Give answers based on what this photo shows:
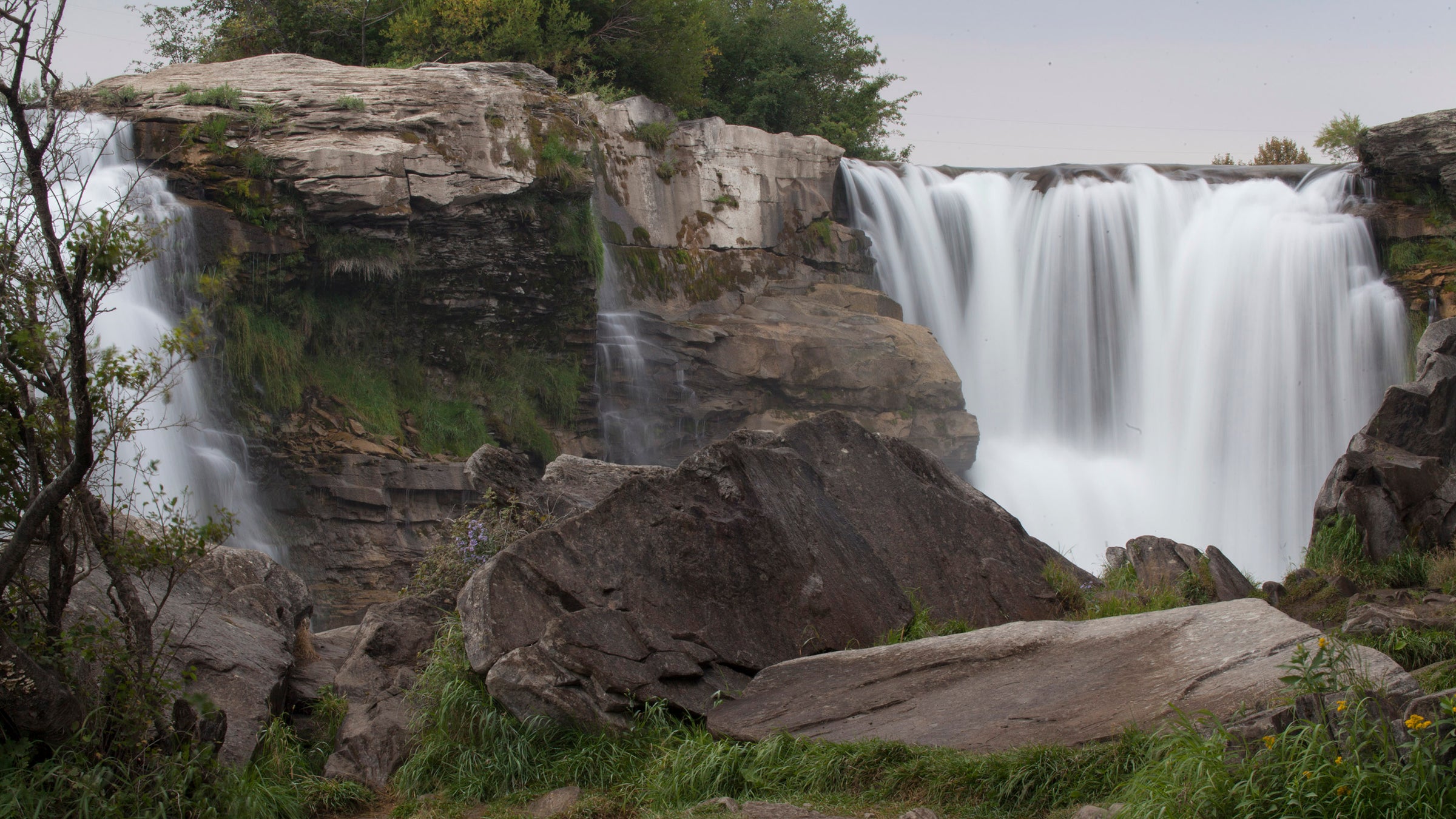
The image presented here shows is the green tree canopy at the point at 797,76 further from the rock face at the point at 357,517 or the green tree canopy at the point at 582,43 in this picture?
the rock face at the point at 357,517

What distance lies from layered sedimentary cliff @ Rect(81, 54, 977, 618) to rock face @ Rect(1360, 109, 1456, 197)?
843 centimetres

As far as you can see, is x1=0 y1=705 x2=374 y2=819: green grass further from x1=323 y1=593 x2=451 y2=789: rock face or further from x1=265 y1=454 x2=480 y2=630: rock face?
x1=265 y1=454 x2=480 y2=630: rock face

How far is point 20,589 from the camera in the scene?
478 centimetres

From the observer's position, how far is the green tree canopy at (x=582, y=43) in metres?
19.0

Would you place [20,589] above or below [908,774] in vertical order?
above

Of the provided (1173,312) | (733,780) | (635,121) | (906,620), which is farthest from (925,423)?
(733,780)

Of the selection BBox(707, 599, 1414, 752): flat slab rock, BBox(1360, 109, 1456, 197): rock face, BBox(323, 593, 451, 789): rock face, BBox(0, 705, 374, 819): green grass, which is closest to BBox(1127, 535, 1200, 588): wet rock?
BBox(707, 599, 1414, 752): flat slab rock

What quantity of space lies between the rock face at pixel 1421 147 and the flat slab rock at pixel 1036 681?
16.3 meters

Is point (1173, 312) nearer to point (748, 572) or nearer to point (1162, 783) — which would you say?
point (748, 572)

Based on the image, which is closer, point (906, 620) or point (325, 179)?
point (906, 620)

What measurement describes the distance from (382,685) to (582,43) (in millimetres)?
15332

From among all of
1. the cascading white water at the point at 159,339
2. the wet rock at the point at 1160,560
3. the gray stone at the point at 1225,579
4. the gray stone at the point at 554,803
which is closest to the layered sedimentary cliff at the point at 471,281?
the cascading white water at the point at 159,339

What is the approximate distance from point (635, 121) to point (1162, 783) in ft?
52.7

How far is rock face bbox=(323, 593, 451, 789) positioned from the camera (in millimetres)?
5992
